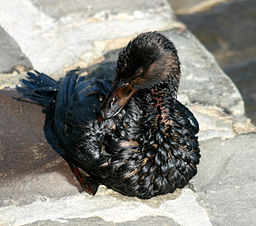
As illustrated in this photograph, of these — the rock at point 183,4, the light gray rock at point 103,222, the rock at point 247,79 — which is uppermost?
the light gray rock at point 103,222

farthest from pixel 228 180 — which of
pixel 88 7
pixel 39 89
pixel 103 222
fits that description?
pixel 88 7

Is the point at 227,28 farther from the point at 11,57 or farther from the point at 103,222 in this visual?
the point at 103,222

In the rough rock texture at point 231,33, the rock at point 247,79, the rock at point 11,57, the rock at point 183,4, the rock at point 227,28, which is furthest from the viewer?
the rock at point 183,4

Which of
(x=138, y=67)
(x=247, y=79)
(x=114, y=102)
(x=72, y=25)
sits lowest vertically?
(x=247, y=79)

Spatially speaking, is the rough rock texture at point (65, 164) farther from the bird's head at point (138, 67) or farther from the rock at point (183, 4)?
the rock at point (183, 4)

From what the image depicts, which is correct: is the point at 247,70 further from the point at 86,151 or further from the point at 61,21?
the point at 86,151

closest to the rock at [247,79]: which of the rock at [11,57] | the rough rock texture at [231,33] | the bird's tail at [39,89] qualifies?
the rough rock texture at [231,33]
